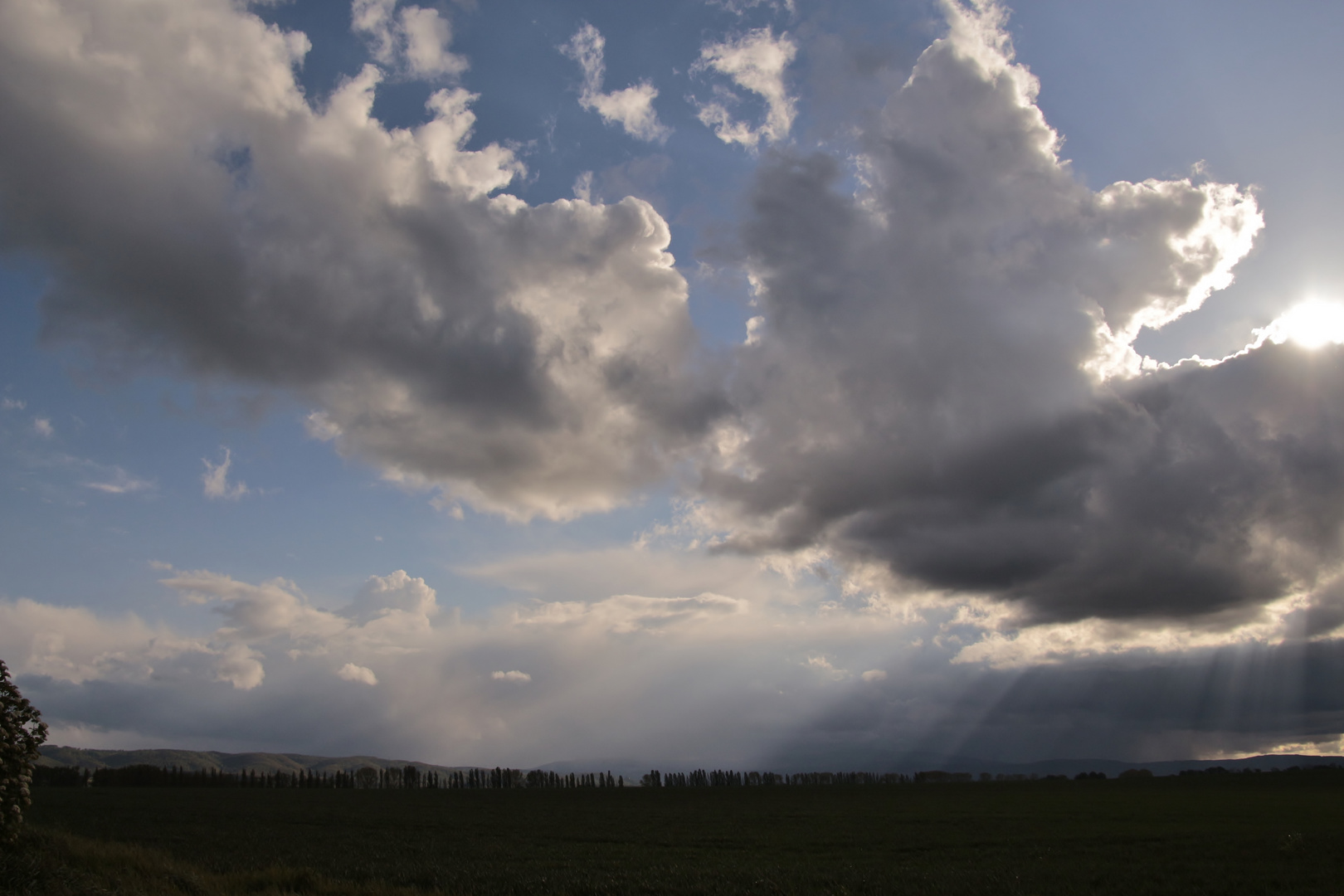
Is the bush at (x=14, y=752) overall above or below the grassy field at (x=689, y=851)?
above

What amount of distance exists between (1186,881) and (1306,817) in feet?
167

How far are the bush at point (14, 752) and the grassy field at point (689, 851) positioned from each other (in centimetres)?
111

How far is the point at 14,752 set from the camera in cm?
1928

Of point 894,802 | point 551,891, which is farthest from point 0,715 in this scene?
point 894,802

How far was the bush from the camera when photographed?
18969mm

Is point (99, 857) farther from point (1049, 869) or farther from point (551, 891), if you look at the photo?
point (1049, 869)

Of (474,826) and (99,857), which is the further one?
(474,826)

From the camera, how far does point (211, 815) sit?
234 ft

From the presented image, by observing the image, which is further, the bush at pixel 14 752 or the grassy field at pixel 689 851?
the grassy field at pixel 689 851

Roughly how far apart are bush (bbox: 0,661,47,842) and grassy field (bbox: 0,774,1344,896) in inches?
43.6

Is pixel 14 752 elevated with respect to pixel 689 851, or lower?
elevated

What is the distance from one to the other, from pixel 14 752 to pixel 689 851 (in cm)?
3430

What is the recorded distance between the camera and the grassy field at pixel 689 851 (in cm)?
2562

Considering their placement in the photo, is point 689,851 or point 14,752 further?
point 689,851
